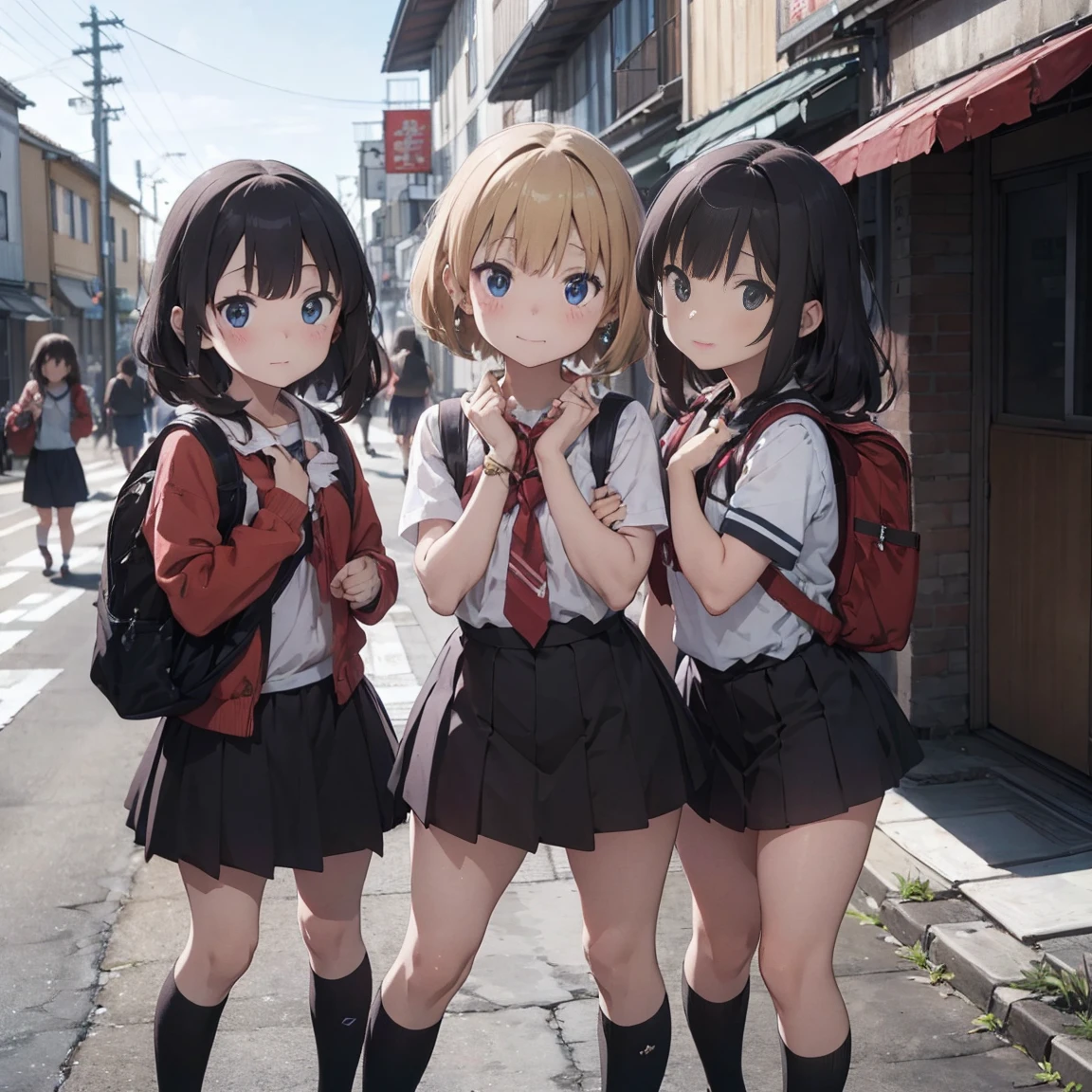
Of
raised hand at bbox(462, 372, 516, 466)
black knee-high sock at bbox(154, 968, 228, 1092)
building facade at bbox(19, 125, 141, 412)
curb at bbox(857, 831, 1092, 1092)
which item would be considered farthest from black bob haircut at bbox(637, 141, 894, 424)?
building facade at bbox(19, 125, 141, 412)

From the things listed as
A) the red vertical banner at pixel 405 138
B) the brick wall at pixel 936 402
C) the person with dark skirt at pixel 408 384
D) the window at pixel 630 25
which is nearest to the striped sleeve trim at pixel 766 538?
the brick wall at pixel 936 402

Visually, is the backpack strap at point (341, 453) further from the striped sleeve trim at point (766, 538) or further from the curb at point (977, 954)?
the curb at point (977, 954)

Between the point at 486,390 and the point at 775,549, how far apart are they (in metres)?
0.61

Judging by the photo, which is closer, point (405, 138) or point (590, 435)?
point (590, 435)

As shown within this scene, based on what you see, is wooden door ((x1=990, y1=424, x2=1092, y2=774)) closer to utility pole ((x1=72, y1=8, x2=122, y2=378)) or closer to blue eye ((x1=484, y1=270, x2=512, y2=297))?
blue eye ((x1=484, y1=270, x2=512, y2=297))

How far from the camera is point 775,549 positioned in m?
2.37

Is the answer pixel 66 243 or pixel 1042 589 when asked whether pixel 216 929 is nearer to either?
pixel 1042 589

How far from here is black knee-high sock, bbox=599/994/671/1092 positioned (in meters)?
2.53

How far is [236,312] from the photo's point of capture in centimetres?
250

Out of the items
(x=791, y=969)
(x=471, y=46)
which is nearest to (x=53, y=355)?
(x=791, y=969)

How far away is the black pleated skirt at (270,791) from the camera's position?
8.26ft

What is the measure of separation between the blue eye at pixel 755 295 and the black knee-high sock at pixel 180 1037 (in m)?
1.73

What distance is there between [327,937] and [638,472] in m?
1.15

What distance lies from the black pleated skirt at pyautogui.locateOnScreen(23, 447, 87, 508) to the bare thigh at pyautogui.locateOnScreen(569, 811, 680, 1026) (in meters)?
8.93
